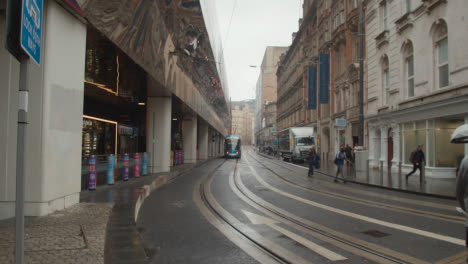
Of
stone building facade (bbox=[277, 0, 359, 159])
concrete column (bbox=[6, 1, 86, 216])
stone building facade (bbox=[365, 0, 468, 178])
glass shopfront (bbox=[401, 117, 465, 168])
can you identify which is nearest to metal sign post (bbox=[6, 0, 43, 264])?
concrete column (bbox=[6, 1, 86, 216])

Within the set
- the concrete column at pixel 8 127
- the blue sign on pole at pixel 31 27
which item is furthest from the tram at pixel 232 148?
the blue sign on pole at pixel 31 27

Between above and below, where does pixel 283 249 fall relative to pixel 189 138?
below

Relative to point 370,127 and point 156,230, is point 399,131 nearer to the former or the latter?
point 370,127

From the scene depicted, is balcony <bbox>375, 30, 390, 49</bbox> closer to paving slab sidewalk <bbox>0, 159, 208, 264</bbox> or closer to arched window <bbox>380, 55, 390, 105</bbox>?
arched window <bbox>380, 55, 390, 105</bbox>

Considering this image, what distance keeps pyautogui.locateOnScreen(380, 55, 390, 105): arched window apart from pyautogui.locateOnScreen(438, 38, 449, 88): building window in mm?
5579

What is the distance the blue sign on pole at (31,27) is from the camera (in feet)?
8.48

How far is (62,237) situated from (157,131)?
1294 centimetres

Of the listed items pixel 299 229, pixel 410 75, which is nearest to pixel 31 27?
pixel 299 229

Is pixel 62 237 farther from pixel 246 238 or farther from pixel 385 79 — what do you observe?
pixel 385 79

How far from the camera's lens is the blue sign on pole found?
2584 mm

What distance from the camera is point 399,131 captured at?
67.3 ft

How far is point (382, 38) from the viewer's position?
73.4ft

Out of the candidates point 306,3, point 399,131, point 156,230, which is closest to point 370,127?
point 399,131

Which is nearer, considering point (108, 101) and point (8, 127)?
point (8, 127)
